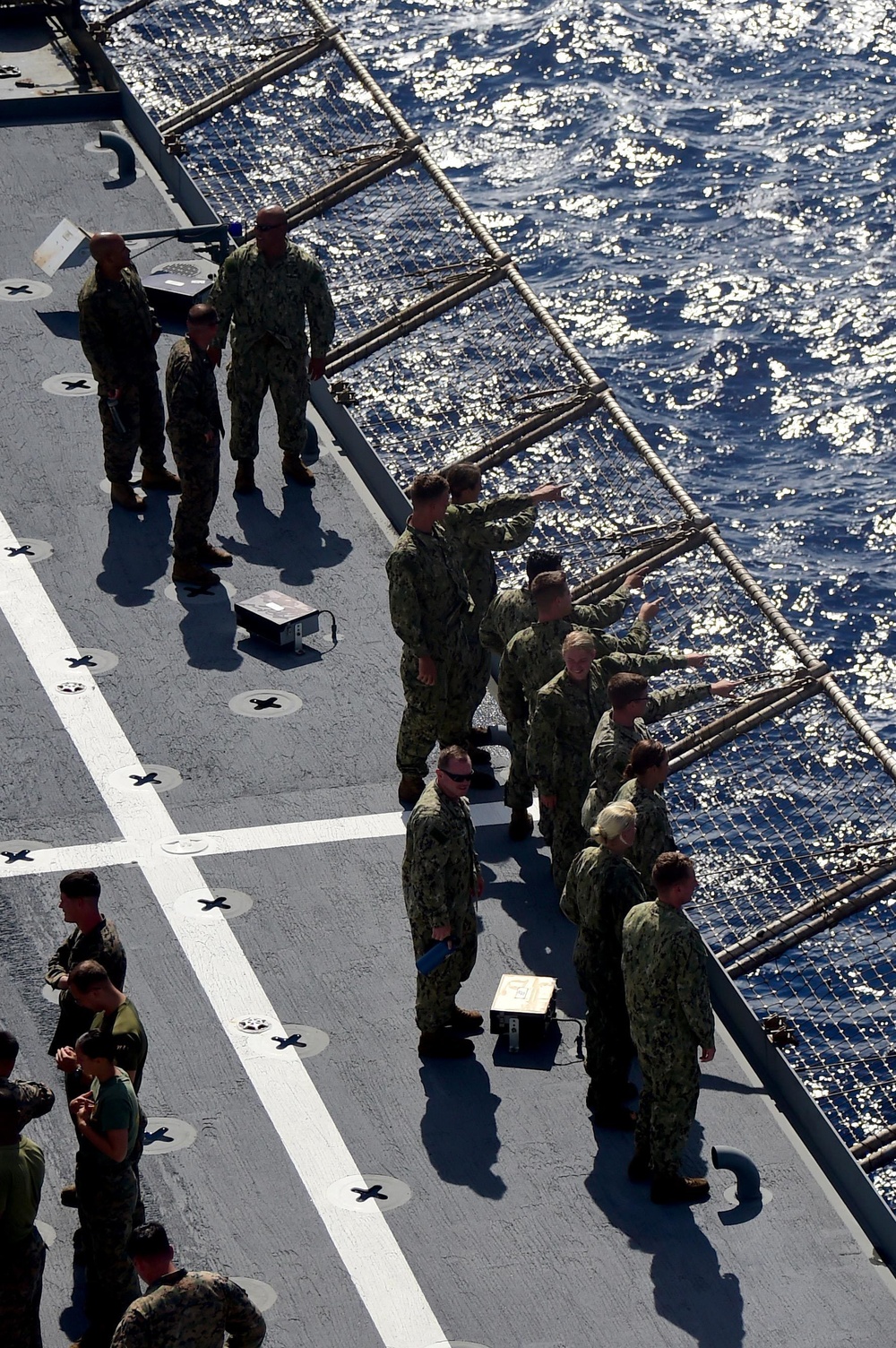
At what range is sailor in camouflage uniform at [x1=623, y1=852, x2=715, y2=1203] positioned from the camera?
13.8 m

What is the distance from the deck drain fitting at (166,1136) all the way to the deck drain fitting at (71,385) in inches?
364

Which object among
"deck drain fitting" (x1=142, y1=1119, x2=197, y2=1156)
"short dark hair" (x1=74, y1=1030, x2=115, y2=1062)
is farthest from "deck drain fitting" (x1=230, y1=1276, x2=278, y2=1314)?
"short dark hair" (x1=74, y1=1030, x2=115, y2=1062)

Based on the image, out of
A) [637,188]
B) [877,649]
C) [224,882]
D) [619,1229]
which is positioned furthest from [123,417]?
[637,188]

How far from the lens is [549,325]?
20922 mm

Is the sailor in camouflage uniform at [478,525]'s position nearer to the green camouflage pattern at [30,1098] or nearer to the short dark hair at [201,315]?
the short dark hair at [201,315]

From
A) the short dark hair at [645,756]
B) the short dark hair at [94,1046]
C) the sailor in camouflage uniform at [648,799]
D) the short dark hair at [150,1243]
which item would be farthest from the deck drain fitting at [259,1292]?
the short dark hair at [645,756]

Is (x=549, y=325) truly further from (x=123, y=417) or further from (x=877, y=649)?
(x=877, y=649)

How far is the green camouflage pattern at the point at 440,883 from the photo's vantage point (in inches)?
579

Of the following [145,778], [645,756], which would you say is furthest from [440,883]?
[145,778]

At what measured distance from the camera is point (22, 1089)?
492 inches

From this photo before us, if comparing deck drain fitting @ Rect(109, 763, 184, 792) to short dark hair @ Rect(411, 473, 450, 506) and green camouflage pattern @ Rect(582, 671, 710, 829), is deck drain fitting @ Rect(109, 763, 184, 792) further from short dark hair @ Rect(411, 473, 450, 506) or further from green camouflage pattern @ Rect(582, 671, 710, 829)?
green camouflage pattern @ Rect(582, 671, 710, 829)

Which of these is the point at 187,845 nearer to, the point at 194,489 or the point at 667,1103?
the point at 194,489

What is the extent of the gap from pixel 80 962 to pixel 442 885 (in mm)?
2319

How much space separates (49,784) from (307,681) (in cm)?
234
